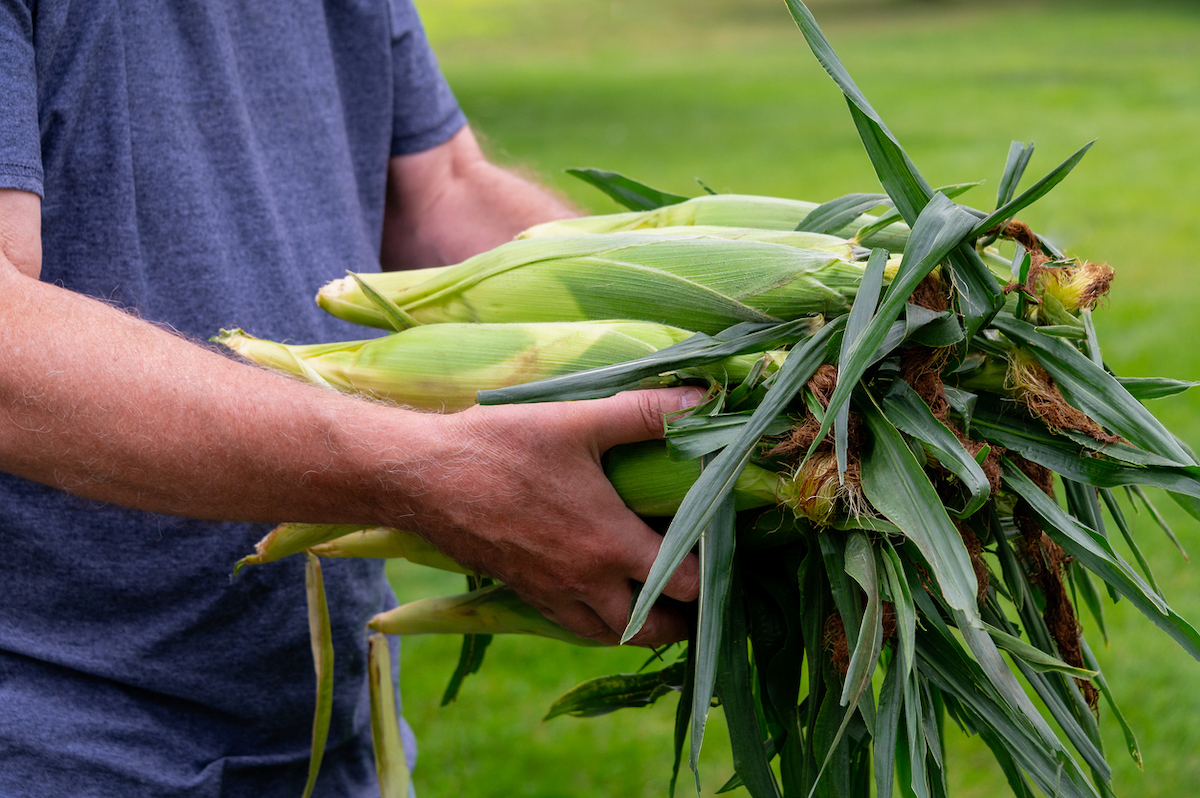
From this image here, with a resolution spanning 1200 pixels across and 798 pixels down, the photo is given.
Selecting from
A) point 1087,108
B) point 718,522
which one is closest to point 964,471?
point 718,522

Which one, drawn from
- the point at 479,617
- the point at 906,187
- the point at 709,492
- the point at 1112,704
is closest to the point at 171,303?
the point at 479,617

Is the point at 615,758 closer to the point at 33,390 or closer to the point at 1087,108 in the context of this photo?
the point at 33,390

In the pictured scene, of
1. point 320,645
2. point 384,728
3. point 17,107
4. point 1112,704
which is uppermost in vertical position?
point 17,107

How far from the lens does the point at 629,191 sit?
1511 millimetres

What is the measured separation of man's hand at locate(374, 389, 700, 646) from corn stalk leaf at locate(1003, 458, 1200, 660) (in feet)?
1.15

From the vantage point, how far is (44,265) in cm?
131

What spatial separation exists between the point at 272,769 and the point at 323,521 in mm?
546

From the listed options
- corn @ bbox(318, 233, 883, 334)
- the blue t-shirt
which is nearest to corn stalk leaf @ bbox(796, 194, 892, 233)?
corn @ bbox(318, 233, 883, 334)

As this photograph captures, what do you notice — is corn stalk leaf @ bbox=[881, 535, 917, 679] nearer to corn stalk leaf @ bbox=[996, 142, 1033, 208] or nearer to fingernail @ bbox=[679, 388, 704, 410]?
fingernail @ bbox=[679, 388, 704, 410]

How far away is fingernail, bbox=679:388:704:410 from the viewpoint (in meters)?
1.05

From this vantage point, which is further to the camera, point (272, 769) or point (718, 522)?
point (272, 769)

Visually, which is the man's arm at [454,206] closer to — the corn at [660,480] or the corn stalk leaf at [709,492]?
the corn at [660,480]

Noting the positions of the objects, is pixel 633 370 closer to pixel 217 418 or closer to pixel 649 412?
pixel 649 412

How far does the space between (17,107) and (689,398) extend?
0.81 metres
